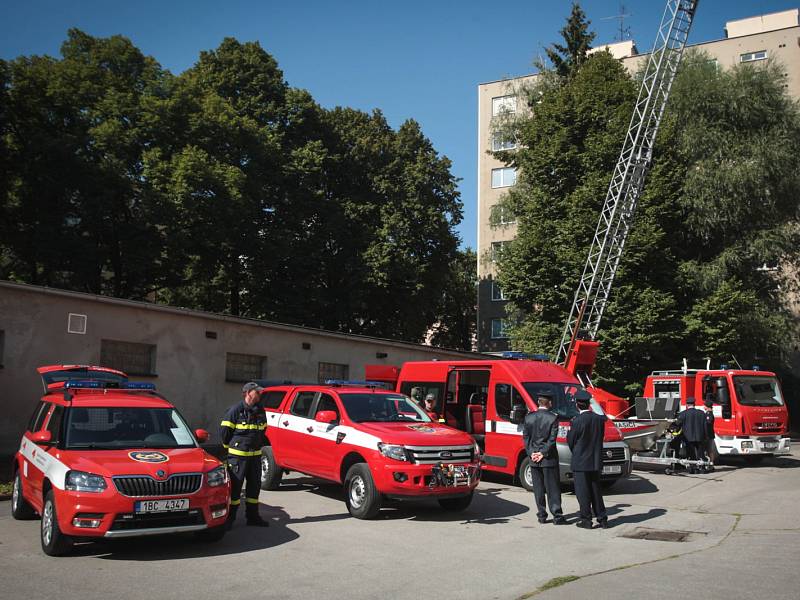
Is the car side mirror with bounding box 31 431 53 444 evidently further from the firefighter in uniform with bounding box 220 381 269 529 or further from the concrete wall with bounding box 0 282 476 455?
the concrete wall with bounding box 0 282 476 455

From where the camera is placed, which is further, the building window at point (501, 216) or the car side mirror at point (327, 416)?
the building window at point (501, 216)

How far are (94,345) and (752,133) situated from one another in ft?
80.1

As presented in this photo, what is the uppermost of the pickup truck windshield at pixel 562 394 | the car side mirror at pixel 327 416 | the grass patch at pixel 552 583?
the pickup truck windshield at pixel 562 394

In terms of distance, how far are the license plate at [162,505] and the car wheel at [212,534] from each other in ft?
2.14

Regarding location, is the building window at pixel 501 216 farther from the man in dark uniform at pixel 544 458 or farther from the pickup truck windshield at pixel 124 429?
the pickup truck windshield at pixel 124 429

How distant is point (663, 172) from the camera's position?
1112 inches

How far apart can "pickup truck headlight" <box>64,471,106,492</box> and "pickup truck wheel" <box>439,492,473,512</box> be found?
525 centimetres

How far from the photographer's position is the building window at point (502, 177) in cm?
4694

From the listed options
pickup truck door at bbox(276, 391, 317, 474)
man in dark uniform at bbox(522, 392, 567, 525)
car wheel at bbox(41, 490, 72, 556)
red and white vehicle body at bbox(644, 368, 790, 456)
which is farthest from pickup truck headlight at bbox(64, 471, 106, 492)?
red and white vehicle body at bbox(644, 368, 790, 456)

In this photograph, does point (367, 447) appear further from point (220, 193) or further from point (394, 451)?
point (220, 193)

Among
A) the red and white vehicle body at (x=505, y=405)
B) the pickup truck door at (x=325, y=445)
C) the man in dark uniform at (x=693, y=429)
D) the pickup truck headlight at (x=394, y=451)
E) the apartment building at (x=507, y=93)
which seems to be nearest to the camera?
the pickup truck headlight at (x=394, y=451)

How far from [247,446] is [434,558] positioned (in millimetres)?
2952

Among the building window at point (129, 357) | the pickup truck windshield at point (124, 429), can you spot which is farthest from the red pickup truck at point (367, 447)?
the building window at point (129, 357)

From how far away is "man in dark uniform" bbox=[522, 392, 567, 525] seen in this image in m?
10.5
